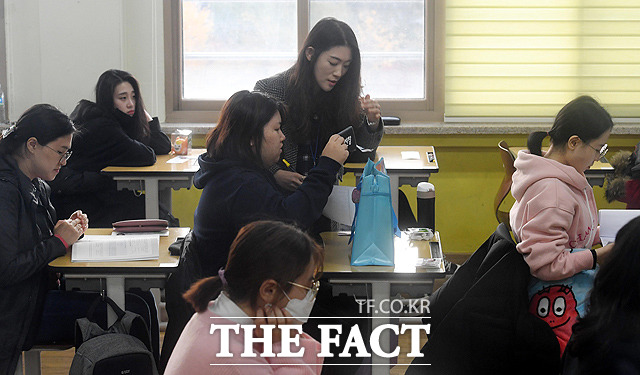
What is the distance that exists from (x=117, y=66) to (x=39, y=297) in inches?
110

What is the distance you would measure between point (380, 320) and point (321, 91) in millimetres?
1051

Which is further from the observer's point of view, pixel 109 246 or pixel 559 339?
pixel 109 246

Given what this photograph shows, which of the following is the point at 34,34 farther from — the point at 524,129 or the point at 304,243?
the point at 304,243

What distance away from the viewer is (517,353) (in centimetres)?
231

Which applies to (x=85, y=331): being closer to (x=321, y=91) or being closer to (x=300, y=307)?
(x=300, y=307)

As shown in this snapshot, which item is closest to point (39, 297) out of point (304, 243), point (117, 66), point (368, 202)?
point (368, 202)

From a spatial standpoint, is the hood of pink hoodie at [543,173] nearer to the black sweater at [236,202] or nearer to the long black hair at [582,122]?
the long black hair at [582,122]

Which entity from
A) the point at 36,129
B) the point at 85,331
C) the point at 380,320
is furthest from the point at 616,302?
the point at 36,129

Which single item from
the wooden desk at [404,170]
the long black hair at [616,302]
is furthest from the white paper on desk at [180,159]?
the long black hair at [616,302]

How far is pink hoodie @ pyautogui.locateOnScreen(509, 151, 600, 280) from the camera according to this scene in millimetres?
2379

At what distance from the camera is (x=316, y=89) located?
3414mm

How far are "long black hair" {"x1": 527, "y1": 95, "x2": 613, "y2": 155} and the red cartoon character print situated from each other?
431mm

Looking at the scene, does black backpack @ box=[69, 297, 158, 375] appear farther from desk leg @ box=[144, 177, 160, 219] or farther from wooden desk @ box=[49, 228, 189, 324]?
desk leg @ box=[144, 177, 160, 219]

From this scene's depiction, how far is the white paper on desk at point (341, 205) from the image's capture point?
9.09 ft
